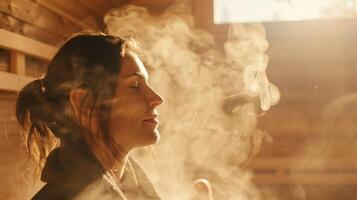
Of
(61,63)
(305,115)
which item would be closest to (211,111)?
(305,115)

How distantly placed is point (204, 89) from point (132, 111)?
2386 mm

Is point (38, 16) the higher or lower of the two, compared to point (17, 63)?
higher

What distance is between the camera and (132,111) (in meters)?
1.73

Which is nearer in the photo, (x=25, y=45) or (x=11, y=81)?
(x=11, y=81)

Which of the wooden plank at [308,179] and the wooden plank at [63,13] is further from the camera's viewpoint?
the wooden plank at [308,179]

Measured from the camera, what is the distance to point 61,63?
1.78 m

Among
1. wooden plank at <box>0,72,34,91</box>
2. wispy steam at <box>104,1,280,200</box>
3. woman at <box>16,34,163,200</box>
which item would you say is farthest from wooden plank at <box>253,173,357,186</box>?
woman at <box>16,34,163,200</box>

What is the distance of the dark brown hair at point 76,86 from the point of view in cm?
176

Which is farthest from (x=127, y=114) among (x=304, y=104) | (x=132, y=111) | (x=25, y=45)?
(x=304, y=104)

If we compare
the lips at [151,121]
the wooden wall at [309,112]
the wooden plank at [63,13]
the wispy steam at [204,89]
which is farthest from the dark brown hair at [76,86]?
the wooden wall at [309,112]

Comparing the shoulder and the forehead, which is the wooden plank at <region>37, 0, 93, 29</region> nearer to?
the forehead

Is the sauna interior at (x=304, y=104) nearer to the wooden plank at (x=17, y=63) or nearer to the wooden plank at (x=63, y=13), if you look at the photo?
the wooden plank at (x=63, y=13)

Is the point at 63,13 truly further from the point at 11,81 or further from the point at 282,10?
the point at 282,10

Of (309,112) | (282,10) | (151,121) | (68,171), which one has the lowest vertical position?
(309,112)
